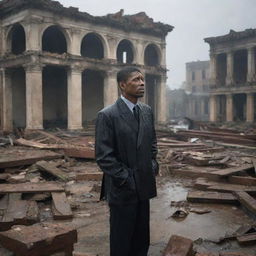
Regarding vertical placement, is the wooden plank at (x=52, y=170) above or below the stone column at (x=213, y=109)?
below

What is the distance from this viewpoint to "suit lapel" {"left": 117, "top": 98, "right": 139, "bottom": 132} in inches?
139

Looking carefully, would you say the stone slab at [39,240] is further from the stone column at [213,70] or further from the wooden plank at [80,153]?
the stone column at [213,70]

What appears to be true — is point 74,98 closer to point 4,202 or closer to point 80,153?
point 80,153

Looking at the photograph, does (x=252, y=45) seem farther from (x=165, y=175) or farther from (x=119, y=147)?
(x=119, y=147)

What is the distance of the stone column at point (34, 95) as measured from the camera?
20359 millimetres

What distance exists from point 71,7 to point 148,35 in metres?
7.53

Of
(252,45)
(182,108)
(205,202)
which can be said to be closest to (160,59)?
(252,45)

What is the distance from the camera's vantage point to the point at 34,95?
67.4 ft

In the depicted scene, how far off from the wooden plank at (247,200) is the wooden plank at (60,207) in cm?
309

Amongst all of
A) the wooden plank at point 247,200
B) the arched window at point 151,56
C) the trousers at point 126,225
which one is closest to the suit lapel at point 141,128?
the trousers at point 126,225

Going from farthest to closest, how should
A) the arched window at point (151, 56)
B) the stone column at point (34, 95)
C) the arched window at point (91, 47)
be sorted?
the arched window at point (151, 56) → the arched window at point (91, 47) → the stone column at point (34, 95)

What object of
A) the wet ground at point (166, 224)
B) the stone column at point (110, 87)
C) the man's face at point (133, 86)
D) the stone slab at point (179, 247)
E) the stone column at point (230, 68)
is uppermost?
the stone column at point (230, 68)

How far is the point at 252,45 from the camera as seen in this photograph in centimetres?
3428

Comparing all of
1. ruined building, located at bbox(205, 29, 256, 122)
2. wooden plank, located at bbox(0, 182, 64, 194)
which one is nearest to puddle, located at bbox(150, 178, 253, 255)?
wooden plank, located at bbox(0, 182, 64, 194)
